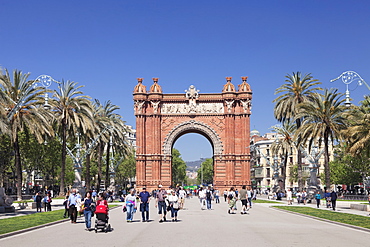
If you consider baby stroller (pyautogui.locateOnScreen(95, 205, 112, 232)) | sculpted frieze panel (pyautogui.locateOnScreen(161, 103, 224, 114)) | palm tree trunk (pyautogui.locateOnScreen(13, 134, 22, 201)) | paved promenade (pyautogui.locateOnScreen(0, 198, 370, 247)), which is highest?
sculpted frieze panel (pyautogui.locateOnScreen(161, 103, 224, 114))

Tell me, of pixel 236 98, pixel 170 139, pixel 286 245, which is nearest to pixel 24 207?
pixel 286 245

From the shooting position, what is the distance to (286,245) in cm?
1336

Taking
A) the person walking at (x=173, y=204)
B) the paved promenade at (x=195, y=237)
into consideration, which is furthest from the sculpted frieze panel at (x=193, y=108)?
the paved promenade at (x=195, y=237)

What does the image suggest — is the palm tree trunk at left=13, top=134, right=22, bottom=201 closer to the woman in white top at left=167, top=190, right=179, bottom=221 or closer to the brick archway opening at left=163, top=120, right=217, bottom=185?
the woman in white top at left=167, top=190, right=179, bottom=221

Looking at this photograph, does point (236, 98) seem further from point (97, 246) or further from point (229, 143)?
point (97, 246)

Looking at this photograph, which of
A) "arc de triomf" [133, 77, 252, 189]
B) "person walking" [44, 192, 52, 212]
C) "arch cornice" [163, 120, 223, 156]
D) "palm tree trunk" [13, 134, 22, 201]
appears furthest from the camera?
"arch cornice" [163, 120, 223, 156]

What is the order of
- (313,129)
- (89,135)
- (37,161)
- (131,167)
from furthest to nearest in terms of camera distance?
(131,167)
(37,161)
(89,135)
(313,129)

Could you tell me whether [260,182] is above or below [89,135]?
below

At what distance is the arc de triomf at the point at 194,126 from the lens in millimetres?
64812

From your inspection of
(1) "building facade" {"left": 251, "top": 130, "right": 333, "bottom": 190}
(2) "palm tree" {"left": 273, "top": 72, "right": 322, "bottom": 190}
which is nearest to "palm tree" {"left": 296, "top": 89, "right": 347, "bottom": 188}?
(2) "palm tree" {"left": 273, "top": 72, "right": 322, "bottom": 190}

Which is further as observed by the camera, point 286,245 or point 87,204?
point 87,204

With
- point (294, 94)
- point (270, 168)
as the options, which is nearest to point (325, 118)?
point (294, 94)

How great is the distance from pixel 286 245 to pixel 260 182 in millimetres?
109193

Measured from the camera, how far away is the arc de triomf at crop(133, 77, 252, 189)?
64.8 meters
